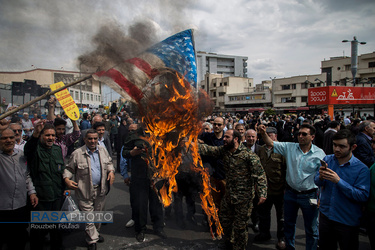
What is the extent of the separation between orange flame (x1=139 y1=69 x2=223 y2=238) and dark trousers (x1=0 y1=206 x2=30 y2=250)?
77.2 inches

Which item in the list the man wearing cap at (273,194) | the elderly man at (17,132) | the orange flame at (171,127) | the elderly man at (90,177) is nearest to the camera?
the orange flame at (171,127)

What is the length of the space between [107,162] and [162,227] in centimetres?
159

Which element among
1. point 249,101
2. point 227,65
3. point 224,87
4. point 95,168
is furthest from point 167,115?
point 227,65

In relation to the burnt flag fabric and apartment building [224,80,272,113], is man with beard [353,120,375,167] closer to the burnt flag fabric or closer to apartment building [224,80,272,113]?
the burnt flag fabric

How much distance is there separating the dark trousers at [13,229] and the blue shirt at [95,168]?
1.04m

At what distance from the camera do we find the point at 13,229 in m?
3.21

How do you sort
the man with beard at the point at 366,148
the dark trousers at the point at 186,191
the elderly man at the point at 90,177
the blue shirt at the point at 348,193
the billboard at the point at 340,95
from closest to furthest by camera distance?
the blue shirt at the point at 348,193 < the elderly man at the point at 90,177 < the dark trousers at the point at 186,191 < the man with beard at the point at 366,148 < the billboard at the point at 340,95

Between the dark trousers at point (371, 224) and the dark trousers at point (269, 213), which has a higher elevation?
the dark trousers at point (371, 224)

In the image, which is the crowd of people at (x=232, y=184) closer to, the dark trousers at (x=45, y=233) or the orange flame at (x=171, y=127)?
the dark trousers at (x=45, y=233)

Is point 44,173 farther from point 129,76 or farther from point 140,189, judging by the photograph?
point 129,76

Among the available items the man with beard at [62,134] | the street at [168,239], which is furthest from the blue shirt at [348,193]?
the man with beard at [62,134]

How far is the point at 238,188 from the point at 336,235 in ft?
4.37

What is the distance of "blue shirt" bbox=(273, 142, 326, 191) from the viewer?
3.44 metres

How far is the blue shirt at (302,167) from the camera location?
11.3 feet
